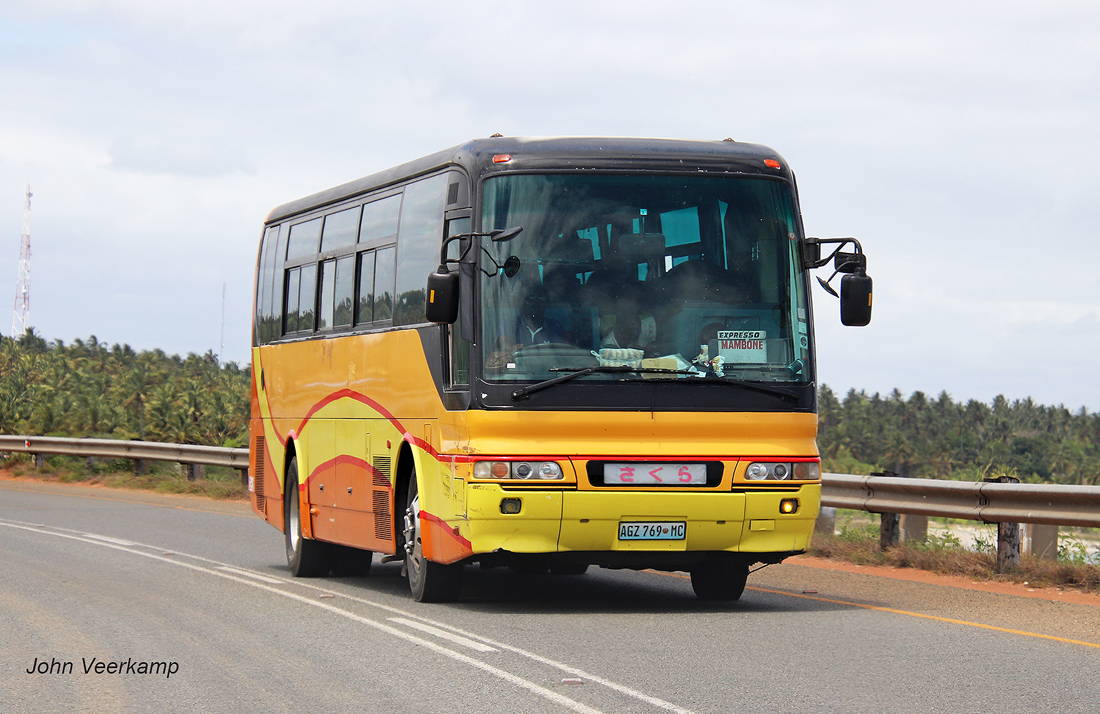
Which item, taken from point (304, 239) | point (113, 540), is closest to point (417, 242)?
point (304, 239)

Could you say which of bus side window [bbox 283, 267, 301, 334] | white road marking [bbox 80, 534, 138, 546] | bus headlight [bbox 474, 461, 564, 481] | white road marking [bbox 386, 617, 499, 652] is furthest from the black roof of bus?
white road marking [bbox 80, 534, 138, 546]

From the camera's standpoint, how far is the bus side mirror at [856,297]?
10.5m

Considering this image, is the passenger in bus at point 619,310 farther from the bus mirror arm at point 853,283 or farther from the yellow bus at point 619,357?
the bus mirror arm at point 853,283

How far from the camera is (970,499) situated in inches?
542

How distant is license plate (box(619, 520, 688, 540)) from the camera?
1041 cm

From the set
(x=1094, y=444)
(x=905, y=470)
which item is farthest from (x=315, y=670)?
(x=1094, y=444)

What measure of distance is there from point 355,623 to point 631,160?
3.91 metres

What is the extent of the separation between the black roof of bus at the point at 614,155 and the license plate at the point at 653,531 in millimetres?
2620

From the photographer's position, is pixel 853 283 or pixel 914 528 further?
→ pixel 914 528

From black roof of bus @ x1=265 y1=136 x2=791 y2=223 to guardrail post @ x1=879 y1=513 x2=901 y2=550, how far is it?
231 inches

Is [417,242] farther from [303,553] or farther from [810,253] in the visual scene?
[303,553]

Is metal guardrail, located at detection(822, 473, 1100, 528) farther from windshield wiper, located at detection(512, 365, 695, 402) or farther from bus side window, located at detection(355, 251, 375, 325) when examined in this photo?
bus side window, located at detection(355, 251, 375, 325)

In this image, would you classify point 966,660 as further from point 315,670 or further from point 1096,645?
point 315,670

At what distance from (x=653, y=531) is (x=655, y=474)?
1.36 ft
